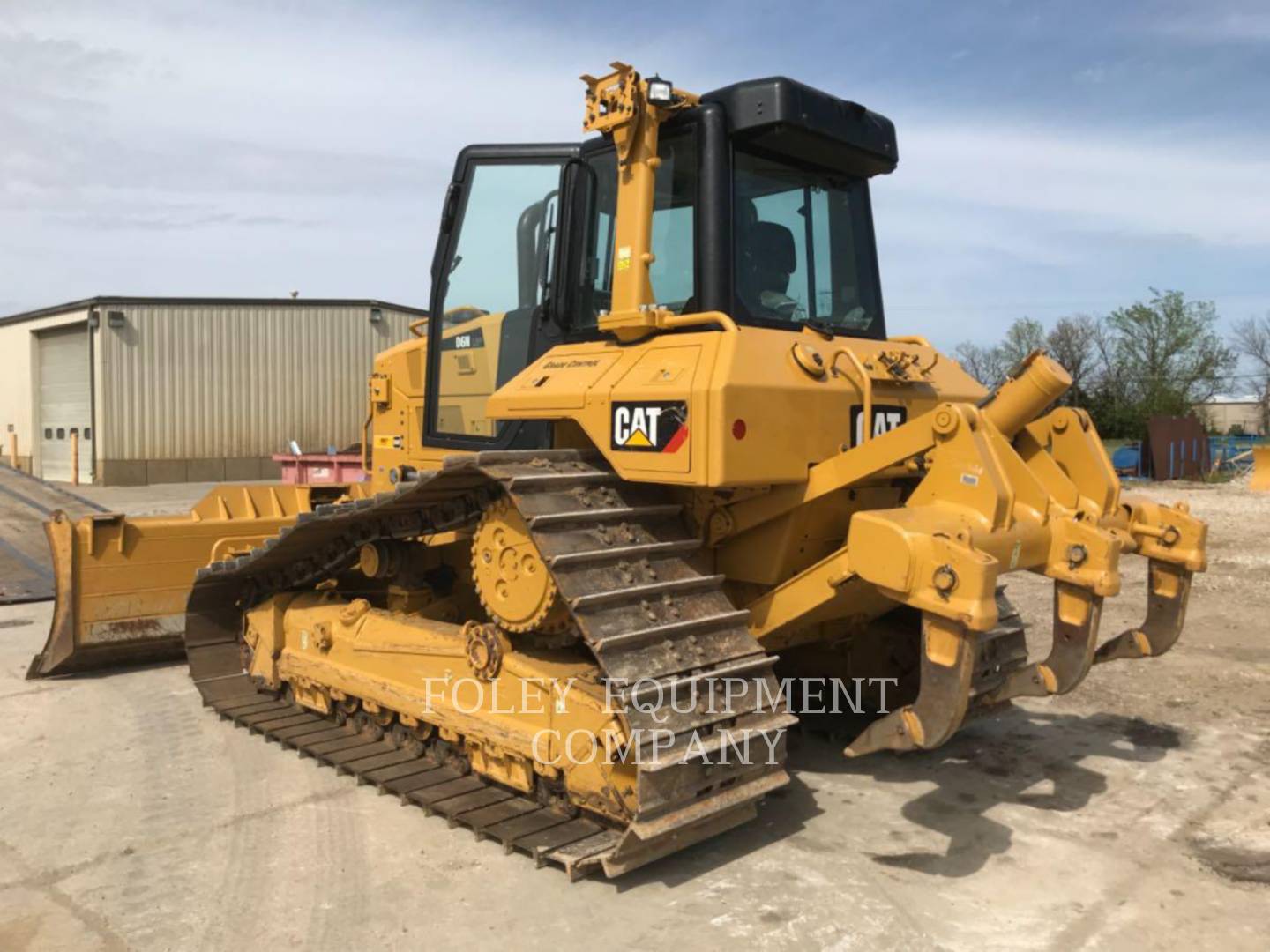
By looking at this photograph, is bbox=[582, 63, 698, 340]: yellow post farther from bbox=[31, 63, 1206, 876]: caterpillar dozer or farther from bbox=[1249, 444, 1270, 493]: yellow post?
bbox=[1249, 444, 1270, 493]: yellow post

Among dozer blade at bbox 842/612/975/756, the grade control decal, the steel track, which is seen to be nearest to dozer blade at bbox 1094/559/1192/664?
dozer blade at bbox 842/612/975/756

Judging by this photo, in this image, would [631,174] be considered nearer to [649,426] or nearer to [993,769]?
[649,426]

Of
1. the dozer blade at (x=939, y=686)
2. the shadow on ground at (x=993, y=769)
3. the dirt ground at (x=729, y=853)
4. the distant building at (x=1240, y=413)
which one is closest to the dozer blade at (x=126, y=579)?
the dirt ground at (x=729, y=853)

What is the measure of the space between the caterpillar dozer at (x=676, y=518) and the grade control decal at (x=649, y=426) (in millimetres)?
15

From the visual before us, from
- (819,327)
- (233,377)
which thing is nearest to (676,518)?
(819,327)

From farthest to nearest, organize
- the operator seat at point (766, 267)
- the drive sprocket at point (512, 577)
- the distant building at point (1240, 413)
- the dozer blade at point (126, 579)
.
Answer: the distant building at point (1240, 413) < the dozer blade at point (126, 579) < the operator seat at point (766, 267) < the drive sprocket at point (512, 577)

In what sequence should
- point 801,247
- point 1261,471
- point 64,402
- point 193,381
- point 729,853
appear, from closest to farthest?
point 729,853
point 801,247
point 1261,471
point 193,381
point 64,402

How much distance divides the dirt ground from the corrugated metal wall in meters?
19.0

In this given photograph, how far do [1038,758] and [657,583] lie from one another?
267cm

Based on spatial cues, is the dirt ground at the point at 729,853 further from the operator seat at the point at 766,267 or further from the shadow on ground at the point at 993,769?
the operator seat at the point at 766,267

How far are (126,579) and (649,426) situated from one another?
477cm

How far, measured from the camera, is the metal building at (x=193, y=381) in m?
23.4

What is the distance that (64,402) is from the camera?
25609mm

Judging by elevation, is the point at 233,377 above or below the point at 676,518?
above
